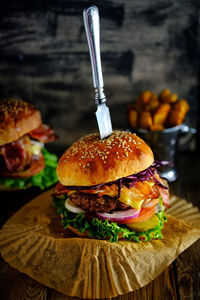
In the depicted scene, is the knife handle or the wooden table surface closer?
the wooden table surface

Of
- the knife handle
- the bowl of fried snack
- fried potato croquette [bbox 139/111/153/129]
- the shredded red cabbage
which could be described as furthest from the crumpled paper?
the knife handle

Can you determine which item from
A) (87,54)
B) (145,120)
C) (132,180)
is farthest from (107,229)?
(87,54)

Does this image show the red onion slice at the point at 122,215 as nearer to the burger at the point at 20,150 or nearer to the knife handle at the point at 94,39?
the knife handle at the point at 94,39

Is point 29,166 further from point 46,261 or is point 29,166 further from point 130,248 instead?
point 130,248

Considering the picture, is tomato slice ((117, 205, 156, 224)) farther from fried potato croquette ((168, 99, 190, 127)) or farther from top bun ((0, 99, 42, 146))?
top bun ((0, 99, 42, 146))

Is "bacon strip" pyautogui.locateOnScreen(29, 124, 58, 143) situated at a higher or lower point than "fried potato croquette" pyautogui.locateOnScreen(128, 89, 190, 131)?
lower

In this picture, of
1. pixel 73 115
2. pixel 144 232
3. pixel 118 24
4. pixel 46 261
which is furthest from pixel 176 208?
pixel 118 24
